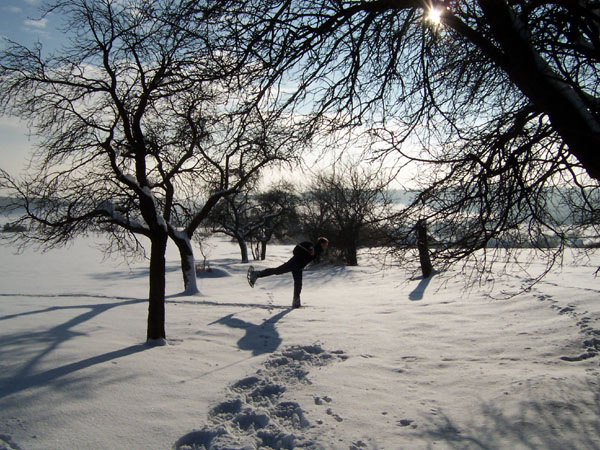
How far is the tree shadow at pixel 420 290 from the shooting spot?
9.12 metres

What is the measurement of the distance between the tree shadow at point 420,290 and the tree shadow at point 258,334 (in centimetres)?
348

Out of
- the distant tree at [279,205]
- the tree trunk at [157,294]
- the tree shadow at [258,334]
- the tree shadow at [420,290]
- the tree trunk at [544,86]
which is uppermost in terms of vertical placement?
the distant tree at [279,205]

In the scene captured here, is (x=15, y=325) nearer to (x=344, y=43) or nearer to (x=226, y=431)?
(x=226, y=431)

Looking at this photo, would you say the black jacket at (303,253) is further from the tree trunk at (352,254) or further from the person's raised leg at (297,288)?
the tree trunk at (352,254)

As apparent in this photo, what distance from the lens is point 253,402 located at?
11.7 feet

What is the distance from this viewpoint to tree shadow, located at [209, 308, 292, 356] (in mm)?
5332

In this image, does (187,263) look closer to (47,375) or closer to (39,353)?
(39,353)

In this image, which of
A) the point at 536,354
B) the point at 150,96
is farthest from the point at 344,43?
the point at 536,354

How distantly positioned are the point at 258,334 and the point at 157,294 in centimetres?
177

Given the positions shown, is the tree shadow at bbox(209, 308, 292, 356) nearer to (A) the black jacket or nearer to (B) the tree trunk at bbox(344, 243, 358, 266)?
(A) the black jacket

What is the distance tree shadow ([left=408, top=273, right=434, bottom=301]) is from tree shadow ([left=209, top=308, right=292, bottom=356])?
3.48 m

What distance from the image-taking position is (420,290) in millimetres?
10273

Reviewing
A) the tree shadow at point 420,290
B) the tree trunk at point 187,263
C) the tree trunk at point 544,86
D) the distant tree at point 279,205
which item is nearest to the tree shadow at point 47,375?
the tree trunk at point 544,86

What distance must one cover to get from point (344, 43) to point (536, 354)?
4.27 meters
